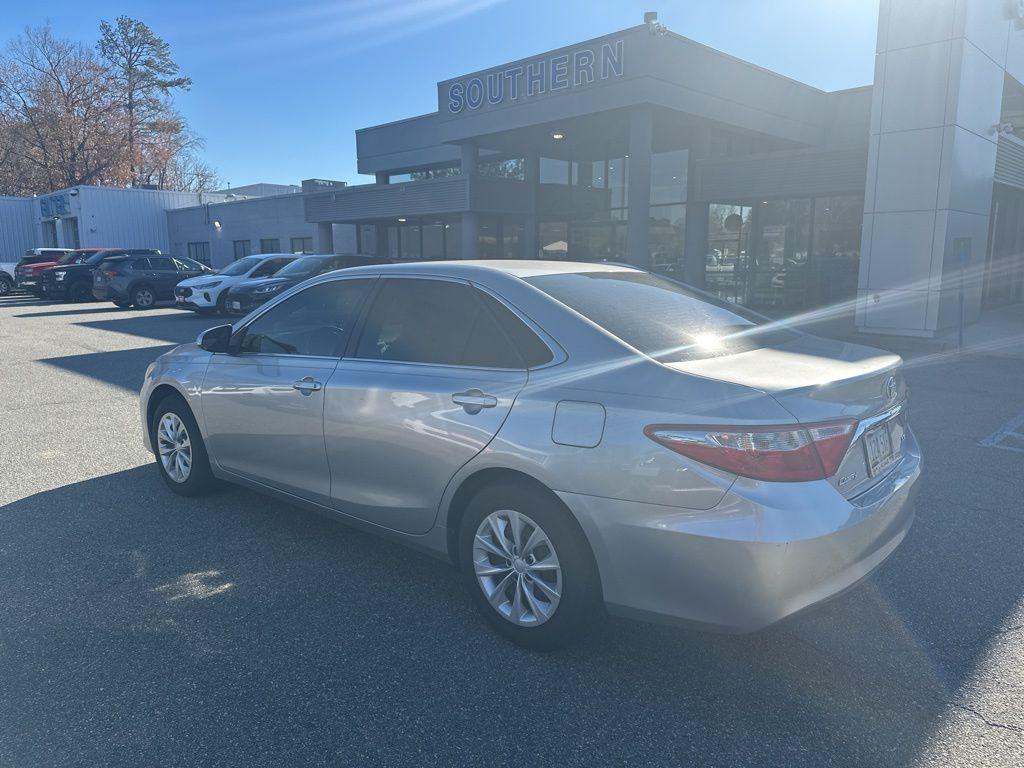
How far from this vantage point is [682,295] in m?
3.94

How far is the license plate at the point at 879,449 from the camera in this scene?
289cm

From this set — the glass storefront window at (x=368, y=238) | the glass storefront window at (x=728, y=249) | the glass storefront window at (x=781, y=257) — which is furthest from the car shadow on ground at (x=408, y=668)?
the glass storefront window at (x=368, y=238)

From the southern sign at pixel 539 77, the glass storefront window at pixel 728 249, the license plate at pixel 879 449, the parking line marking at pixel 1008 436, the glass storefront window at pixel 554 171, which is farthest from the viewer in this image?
the glass storefront window at pixel 554 171

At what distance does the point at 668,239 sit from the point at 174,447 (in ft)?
55.5

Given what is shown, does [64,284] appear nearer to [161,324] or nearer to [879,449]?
[161,324]

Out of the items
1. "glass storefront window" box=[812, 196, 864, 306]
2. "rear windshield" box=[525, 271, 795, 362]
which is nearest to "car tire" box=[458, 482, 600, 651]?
"rear windshield" box=[525, 271, 795, 362]

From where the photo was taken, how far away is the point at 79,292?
24953mm

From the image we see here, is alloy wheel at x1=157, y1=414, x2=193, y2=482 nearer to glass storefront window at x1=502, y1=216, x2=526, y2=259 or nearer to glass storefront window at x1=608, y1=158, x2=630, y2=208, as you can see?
glass storefront window at x1=608, y1=158, x2=630, y2=208

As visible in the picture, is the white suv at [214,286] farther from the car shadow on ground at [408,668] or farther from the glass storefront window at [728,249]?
the car shadow on ground at [408,668]

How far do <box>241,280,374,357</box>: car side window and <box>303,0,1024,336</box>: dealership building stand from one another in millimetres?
11773

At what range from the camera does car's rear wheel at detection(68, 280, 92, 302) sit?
2470cm

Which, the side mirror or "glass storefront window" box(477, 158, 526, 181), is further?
"glass storefront window" box(477, 158, 526, 181)

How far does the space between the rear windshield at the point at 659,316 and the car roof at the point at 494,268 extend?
0.08 meters

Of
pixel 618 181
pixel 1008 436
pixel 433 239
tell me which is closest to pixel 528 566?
pixel 1008 436
